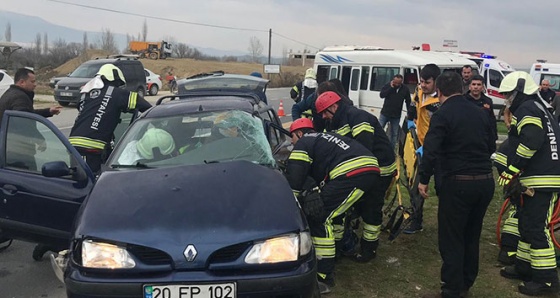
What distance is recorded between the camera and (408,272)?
15.6 feet

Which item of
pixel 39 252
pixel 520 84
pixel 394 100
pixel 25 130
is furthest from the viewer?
pixel 394 100

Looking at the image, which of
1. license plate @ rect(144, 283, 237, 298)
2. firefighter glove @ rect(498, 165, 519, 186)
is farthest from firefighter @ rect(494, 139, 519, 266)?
license plate @ rect(144, 283, 237, 298)

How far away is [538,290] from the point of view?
13.8 ft

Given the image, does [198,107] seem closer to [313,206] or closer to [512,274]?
[313,206]

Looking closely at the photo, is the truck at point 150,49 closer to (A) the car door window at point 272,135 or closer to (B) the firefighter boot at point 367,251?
(A) the car door window at point 272,135

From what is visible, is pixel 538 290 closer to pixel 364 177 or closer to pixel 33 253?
pixel 364 177

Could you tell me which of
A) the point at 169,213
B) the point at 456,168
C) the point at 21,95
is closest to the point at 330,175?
the point at 456,168

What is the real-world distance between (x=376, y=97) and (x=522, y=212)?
32.9ft

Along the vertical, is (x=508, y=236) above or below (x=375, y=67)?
below

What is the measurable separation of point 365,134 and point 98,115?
2858 millimetres

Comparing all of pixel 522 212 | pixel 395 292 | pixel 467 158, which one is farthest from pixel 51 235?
pixel 522 212

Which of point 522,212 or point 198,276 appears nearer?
point 198,276

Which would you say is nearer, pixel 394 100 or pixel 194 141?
pixel 194 141

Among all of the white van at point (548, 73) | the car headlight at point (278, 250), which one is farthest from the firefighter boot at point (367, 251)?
the white van at point (548, 73)
